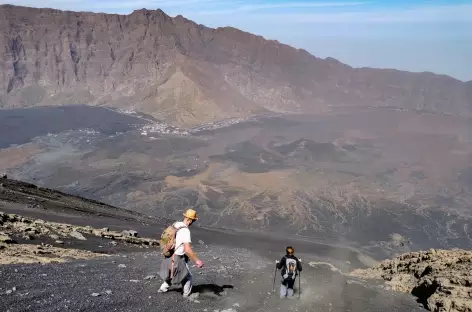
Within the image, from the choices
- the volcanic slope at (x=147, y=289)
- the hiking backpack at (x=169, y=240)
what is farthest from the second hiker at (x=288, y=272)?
the hiking backpack at (x=169, y=240)

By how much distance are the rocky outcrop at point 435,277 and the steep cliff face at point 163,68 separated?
444ft

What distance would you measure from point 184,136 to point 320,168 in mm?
34452

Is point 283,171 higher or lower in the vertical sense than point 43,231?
lower

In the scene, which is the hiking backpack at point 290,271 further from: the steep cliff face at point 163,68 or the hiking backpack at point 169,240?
the steep cliff face at point 163,68

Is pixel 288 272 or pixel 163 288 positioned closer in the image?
pixel 163 288

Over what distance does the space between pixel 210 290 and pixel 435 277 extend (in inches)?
190

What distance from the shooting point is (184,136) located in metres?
113

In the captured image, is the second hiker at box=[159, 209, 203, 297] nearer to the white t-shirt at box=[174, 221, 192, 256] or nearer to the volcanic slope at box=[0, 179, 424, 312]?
the white t-shirt at box=[174, 221, 192, 256]

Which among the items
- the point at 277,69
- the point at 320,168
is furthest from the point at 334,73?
the point at 320,168

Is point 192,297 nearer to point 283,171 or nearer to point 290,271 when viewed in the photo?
point 290,271

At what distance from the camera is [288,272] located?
9406 millimetres

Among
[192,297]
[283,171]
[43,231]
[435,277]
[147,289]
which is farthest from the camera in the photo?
[283,171]

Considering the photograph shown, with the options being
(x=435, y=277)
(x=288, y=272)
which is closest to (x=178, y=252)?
(x=288, y=272)

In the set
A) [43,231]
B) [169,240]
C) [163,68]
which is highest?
[163,68]
